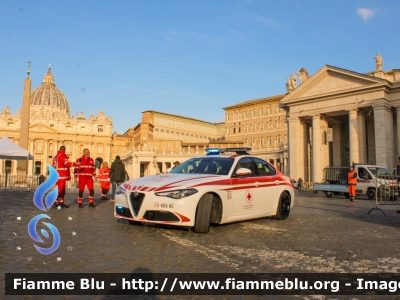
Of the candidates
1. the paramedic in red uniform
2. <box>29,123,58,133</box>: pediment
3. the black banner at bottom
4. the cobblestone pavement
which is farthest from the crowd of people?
<box>29,123,58,133</box>: pediment

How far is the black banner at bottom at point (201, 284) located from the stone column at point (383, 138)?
3326 centimetres

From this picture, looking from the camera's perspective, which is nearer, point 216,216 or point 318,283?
point 318,283

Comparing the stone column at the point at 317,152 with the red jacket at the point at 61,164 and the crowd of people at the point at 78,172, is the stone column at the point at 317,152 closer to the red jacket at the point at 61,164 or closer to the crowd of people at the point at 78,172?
the crowd of people at the point at 78,172

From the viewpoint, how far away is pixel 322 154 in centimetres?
3966

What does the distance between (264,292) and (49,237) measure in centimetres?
456

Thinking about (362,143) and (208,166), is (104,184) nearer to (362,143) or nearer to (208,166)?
(208,166)

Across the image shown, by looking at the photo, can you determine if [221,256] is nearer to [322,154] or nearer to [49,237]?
[49,237]

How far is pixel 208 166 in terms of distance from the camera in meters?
8.60

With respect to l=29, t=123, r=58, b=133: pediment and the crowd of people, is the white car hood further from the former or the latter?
l=29, t=123, r=58, b=133: pediment

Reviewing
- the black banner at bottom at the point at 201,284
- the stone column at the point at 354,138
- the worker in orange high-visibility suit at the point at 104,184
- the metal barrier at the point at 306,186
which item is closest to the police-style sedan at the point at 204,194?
the black banner at bottom at the point at 201,284

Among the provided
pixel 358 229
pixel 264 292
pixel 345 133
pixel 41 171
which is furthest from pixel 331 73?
pixel 41 171

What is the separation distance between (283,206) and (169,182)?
12.9 feet

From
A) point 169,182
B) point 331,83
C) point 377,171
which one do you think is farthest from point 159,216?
point 331,83

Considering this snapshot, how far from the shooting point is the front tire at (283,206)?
31.7 ft
